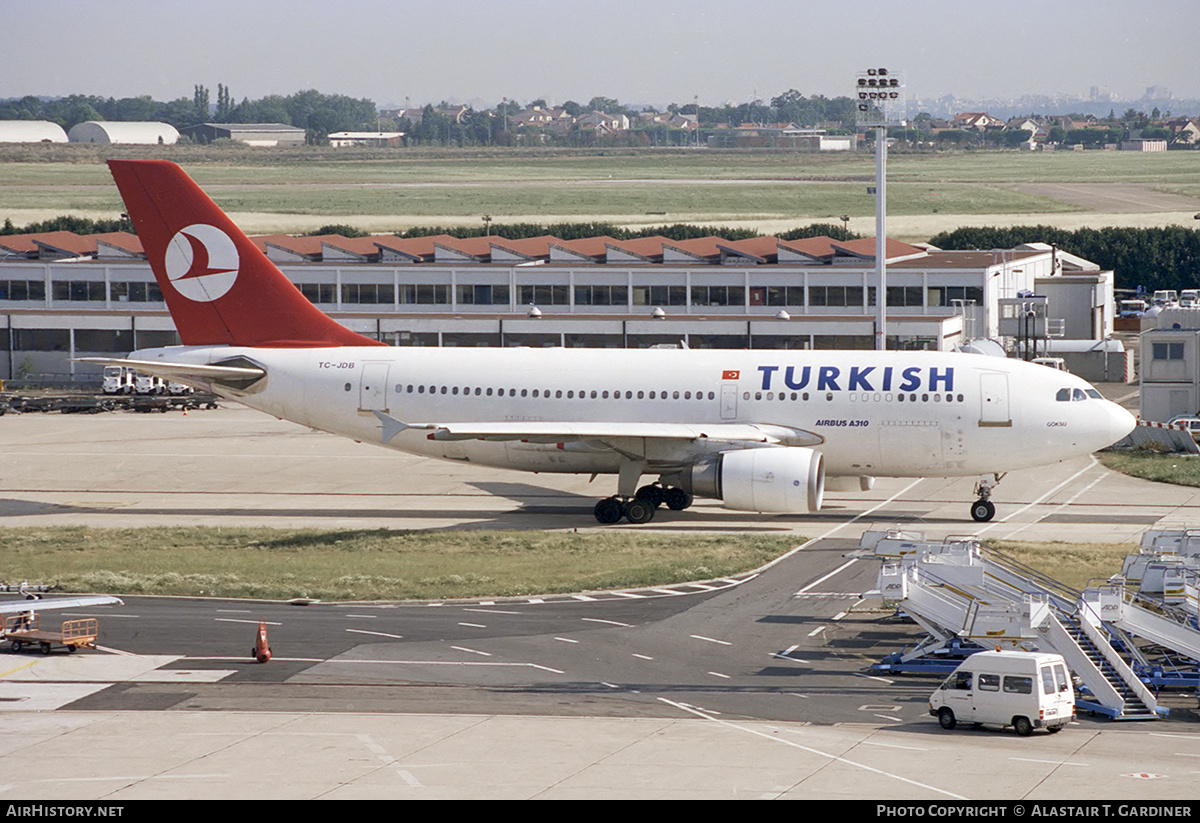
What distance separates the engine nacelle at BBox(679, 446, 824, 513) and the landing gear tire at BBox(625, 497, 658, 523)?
2.66 metres

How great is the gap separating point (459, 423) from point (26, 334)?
50.4 meters

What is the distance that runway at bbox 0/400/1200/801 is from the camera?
25703 mm

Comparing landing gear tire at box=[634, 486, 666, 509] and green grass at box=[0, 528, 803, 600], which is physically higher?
landing gear tire at box=[634, 486, 666, 509]

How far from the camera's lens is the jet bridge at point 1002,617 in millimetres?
31250

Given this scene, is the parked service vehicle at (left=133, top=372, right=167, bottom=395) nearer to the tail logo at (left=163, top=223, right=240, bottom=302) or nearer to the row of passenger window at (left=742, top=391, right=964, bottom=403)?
the tail logo at (left=163, top=223, right=240, bottom=302)

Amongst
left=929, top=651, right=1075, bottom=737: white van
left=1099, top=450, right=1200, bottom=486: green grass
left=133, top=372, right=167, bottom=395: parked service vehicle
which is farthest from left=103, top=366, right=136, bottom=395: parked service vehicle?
left=929, top=651, right=1075, bottom=737: white van

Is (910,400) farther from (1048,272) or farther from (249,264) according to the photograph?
(1048,272)

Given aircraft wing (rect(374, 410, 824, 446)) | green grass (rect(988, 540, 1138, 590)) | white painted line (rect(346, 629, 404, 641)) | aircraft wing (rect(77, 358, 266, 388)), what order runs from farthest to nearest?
1. aircraft wing (rect(77, 358, 266, 388))
2. aircraft wing (rect(374, 410, 824, 446))
3. green grass (rect(988, 540, 1138, 590))
4. white painted line (rect(346, 629, 404, 641))

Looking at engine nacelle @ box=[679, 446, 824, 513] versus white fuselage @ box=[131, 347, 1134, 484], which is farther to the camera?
white fuselage @ box=[131, 347, 1134, 484]

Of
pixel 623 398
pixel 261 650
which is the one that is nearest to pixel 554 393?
pixel 623 398

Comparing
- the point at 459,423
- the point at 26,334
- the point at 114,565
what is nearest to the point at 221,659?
the point at 114,565

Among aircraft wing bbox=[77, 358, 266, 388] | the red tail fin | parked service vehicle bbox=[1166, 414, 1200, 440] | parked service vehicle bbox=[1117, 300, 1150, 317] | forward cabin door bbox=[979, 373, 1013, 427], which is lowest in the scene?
parked service vehicle bbox=[1166, 414, 1200, 440]

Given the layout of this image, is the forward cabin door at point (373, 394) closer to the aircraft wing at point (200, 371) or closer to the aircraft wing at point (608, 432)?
the aircraft wing at point (608, 432)

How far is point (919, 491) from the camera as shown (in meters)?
59.2
